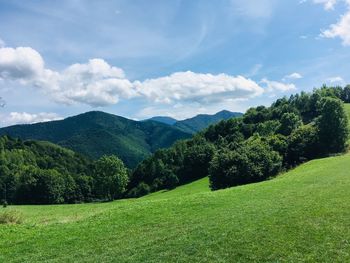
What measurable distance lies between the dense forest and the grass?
44309 mm

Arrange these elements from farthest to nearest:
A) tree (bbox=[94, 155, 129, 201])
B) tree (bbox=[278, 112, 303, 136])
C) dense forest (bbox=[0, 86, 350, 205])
→ tree (bbox=[278, 112, 303, 136])
tree (bbox=[94, 155, 129, 201])
dense forest (bbox=[0, 86, 350, 205])

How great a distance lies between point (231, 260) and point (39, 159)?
198m

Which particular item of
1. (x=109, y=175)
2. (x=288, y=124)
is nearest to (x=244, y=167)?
(x=109, y=175)

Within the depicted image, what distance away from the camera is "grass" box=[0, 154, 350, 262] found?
1658cm

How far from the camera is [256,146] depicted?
7706cm

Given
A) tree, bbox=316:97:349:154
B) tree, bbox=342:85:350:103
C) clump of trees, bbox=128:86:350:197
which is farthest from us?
tree, bbox=342:85:350:103

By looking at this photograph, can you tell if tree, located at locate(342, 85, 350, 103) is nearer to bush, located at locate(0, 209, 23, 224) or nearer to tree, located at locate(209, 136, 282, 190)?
tree, located at locate(209, 136, 282, 190)

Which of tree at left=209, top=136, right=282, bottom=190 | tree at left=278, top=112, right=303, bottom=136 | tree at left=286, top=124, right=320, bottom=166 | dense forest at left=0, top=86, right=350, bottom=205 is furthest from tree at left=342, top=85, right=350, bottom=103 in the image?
tree at left=209, top=136, right=282, bottom=190

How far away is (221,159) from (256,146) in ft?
27.4

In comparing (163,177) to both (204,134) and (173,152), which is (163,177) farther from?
(204,134)

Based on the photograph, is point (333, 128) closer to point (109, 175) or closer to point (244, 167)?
point (244, 167)

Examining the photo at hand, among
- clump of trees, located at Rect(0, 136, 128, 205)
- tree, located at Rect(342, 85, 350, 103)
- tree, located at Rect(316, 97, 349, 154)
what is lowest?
clump of trees, located at Rect(0, 136, 128, 205)

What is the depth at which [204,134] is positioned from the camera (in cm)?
17275

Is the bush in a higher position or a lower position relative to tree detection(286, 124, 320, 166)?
lower
